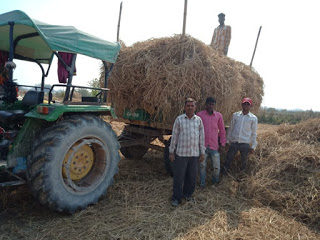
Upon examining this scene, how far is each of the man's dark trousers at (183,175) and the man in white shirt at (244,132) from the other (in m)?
1.28

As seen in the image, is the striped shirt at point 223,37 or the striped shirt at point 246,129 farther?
the striped shirt at point 223,37

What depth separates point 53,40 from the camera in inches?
118

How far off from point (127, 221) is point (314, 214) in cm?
246

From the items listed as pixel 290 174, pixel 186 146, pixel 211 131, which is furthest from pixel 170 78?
pixel 290 174

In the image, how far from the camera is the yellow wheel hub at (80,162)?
3.27m

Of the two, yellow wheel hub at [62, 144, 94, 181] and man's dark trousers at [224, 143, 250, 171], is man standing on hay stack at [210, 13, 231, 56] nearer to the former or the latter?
man's dark trousers at [224, 143, 250, 171]

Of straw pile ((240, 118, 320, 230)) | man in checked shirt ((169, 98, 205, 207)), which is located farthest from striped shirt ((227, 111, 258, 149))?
man in checked shirt ((169, 98, 205, 207))

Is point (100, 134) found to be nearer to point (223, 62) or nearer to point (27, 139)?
point (27, 139)

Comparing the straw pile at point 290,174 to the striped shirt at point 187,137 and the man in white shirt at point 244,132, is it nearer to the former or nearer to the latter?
the man in white shirt at point 244,132

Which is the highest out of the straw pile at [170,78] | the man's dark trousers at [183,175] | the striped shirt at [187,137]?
the straw pile at [170,78]

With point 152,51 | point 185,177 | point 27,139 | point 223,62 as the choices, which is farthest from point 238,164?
point 27,139

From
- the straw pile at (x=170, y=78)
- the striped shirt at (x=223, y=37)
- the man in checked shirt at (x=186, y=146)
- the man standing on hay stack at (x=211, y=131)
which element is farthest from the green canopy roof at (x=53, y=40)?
the striped shirt at (x=223, y=37)

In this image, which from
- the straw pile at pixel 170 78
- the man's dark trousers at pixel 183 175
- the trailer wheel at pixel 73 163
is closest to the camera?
the trailer wheel at pixel 73 163

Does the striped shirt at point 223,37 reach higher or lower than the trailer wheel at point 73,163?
higher
